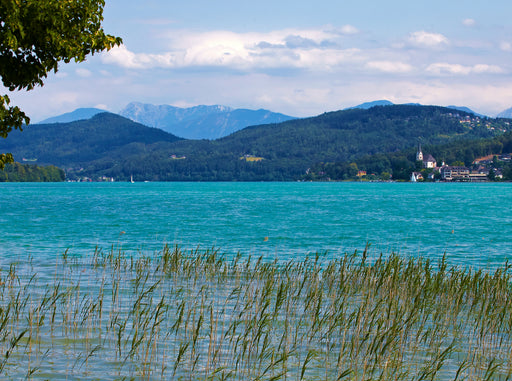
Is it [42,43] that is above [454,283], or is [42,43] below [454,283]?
above

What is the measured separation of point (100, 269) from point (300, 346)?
38.1 ft

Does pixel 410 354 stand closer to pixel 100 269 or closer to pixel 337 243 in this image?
pixel 100 269

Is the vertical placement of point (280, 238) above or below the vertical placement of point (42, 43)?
below

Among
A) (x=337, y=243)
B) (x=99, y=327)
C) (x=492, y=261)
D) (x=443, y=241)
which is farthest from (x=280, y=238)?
(x=99, y=327)

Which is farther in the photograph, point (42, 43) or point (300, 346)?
point (300, 346)

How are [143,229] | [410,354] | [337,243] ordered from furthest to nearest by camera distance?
1. [143,229]
2. [337,243]
3. [410,354]

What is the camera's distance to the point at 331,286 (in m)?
16.3

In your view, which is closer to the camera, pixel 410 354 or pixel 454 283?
pixel 410 354

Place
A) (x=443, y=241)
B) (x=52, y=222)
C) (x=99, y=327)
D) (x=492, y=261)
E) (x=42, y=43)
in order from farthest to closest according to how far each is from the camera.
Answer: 1. (x=52, y=222)
2. (x=443, y=241)
3. (x=492, y=261)
4. (x=99, y=327)
5. (x=42, y=43)

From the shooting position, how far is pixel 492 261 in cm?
2705

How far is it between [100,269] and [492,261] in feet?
59.9

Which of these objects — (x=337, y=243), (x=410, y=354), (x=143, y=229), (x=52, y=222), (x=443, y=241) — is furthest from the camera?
(x=52, y=222)

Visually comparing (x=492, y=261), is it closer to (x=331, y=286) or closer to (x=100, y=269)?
(x=331, y=286)

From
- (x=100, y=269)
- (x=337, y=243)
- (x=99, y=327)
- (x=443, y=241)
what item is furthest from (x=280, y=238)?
(x=99, y=327)
